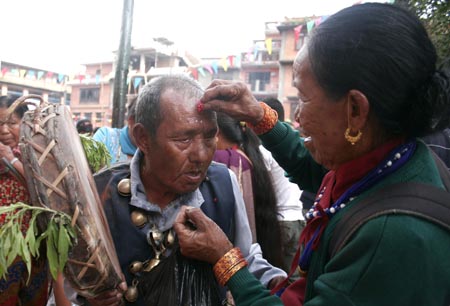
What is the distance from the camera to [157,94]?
1.80 m

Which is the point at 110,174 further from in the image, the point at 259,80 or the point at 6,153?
the point at 259,80

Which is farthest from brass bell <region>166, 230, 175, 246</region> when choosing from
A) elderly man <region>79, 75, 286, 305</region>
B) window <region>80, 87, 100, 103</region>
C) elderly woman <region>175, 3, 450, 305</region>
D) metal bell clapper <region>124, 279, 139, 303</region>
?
window <region>80, 87, 100, 103</region>

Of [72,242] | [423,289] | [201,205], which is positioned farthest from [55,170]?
[423,289]

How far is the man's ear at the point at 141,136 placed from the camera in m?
1.87

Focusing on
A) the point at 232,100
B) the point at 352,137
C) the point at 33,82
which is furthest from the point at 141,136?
the point at 33,82

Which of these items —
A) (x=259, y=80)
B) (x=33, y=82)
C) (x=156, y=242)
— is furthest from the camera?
(x=33, y=82)

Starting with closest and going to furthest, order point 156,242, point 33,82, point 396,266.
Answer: point 396,266 < point 156,242 < point 33,82

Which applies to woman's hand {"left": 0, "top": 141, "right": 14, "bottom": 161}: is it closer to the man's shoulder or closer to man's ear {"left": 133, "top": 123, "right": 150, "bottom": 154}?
the man's shoulder

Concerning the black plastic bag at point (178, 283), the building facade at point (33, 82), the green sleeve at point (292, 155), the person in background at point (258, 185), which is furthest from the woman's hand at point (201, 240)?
the building facade at point (33, 82)

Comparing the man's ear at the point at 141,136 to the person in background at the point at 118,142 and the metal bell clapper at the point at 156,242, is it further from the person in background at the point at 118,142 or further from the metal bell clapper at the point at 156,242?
the person in background at the point at 118,142

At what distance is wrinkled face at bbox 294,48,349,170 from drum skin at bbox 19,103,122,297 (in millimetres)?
830

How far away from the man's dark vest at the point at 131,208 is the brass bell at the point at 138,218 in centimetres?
2

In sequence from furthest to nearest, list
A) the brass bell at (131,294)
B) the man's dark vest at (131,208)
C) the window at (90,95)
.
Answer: the window at (90,95) < the man's dark vest at (131,208) < the brass bell at (131,294)

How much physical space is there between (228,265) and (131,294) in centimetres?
48
